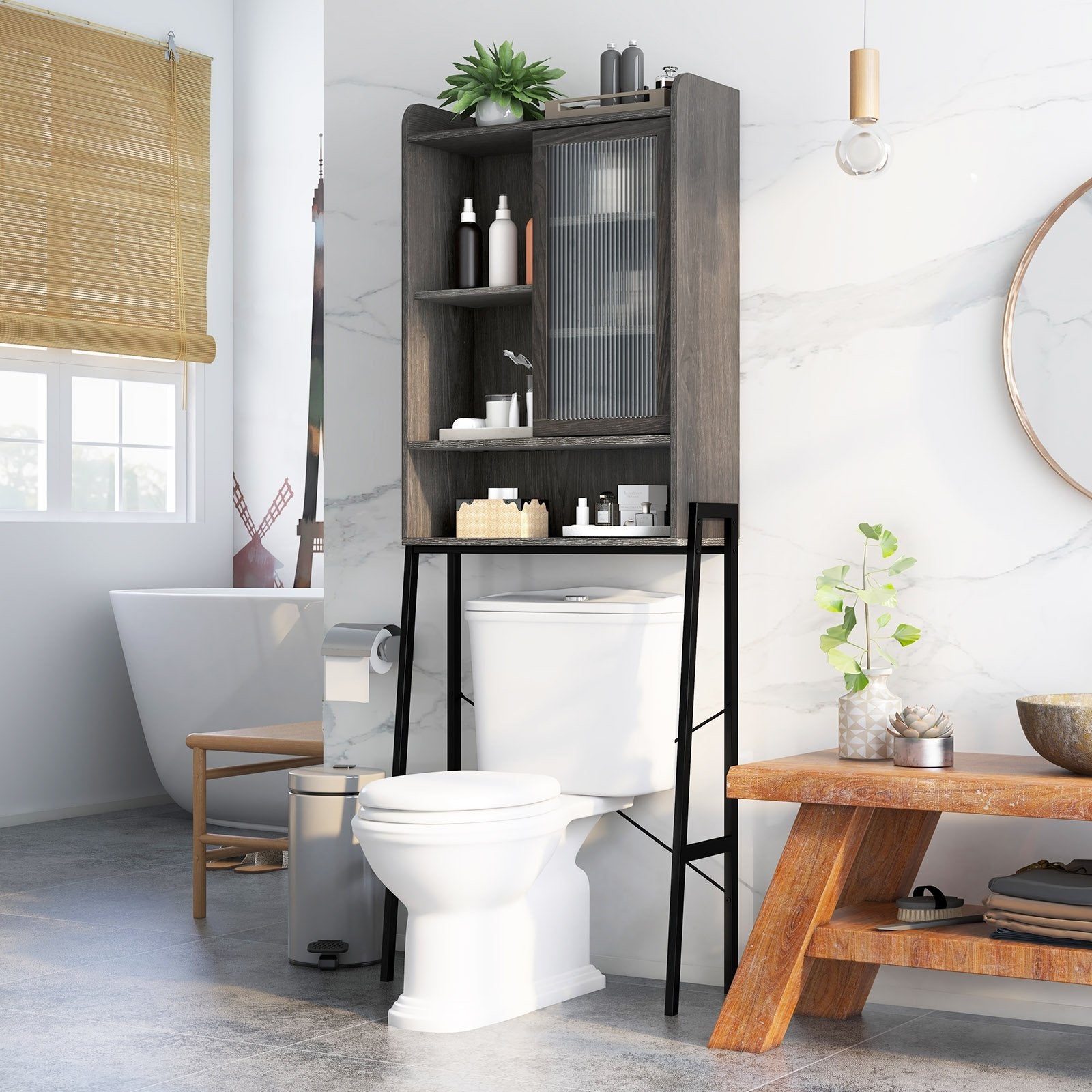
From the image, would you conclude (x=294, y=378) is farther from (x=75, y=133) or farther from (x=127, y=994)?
(x=127, y=994)

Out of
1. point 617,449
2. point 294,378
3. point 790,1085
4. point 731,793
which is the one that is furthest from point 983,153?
point 294,378

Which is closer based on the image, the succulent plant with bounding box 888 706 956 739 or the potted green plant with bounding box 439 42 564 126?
the succulent plant with bounding box 888 706 956 739

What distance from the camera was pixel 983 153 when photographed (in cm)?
299

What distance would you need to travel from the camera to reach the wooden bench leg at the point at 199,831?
3873 mm

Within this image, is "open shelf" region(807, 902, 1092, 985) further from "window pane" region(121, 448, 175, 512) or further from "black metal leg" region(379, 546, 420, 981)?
"window pane" region(121, 448, 175, 512)

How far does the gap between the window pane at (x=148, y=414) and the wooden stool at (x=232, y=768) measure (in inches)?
73.0

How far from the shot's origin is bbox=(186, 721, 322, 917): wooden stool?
388 centimetres

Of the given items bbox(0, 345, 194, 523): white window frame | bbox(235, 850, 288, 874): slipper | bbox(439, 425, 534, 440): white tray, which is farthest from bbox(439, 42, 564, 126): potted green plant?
bbox(0, 345, 194, 523): white window frame

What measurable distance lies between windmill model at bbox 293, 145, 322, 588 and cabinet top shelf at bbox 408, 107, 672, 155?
229cm

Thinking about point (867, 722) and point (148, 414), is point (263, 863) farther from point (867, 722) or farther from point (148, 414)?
point (867, 722)

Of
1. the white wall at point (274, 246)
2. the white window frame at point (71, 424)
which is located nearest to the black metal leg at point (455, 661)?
the white wall at point (274, 246)

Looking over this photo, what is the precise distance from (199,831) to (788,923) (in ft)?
5.85

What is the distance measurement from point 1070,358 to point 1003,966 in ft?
3.61

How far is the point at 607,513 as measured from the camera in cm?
318
